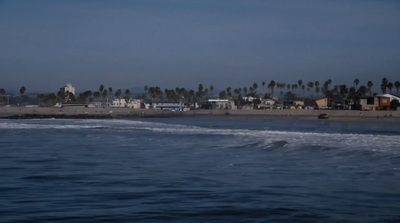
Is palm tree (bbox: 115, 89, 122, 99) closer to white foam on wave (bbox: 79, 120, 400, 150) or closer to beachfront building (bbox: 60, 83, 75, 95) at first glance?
beachfront building (bbox: 60, 83, 75, 95)

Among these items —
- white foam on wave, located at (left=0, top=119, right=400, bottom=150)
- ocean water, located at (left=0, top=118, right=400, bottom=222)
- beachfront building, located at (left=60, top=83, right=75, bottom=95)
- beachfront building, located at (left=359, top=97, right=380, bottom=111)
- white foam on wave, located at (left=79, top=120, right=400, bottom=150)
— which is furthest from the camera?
beachfront building, located at (left=60, top=83, right=75, bottom=95)

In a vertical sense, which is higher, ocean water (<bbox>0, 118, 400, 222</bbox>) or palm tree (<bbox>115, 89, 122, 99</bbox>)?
palm tree (<bbox>115, 89, 122, 99</bbox>)

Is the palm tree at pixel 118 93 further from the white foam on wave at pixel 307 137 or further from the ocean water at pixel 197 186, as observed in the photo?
the ocean water at pixel 197 186

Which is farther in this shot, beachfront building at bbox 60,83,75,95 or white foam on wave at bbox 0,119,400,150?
beachfront building at bbox 60,83,75,95

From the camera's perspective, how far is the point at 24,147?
25000mm

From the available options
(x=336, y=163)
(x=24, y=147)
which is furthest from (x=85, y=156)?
(x=336, y=163)

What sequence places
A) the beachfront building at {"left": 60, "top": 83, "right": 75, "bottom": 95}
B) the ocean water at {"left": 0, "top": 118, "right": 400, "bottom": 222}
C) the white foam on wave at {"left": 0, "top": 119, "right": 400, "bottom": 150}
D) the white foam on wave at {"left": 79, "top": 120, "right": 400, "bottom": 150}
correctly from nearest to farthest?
the ocean water at {"left": 0, "top": 118, "right": 400, "bottom": 222} → the white foam on wave at {"left": 79, "top": 120, "right": 400, "bottom": 150} → the white foam on wave at {"left": 0, "top": 119, "right": 400, "bottom": 150} → the beachfront building at {"left": 60, "top": 83, "right": 75, "bottom": 95}

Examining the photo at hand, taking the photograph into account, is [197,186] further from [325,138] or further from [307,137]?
[307,137]

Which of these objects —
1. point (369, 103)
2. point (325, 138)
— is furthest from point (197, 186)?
point (369, 103)

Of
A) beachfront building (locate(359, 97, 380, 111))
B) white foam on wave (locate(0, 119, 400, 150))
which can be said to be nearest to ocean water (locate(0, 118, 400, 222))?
white foam on wave (locate(0, 119, 400, 150))

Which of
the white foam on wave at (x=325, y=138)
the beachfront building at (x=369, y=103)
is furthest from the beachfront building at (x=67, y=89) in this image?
the white foam on wave at (x=325, y=138)

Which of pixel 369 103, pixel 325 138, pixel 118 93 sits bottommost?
pixel 325 138

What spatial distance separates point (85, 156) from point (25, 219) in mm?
10850

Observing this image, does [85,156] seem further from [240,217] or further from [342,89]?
[342,89]
